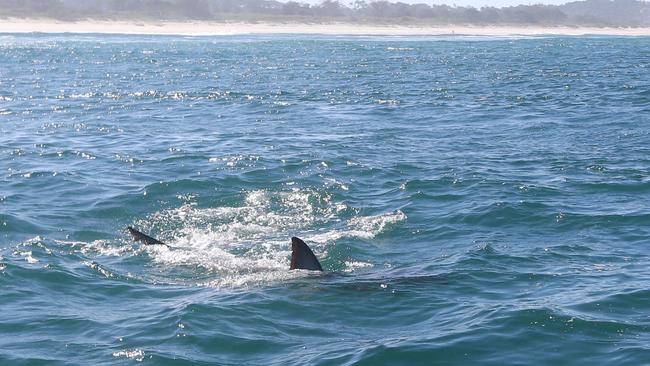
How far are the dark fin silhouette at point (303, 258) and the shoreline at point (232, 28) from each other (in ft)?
350

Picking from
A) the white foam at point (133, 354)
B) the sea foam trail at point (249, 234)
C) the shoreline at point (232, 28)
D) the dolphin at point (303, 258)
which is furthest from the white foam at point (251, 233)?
the shoreline at point (232, 28)

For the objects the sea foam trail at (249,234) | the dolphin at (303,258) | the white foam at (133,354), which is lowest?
the sea foam trail at (249,234)

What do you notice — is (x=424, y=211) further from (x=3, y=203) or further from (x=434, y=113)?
(x=434, y=113)

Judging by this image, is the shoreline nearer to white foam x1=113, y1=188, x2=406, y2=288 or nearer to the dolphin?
white foam x1=113, y1=188, x2=406, y2=288

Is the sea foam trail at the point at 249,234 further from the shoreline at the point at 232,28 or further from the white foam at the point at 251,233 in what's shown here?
the shoreline at the point at 232,28

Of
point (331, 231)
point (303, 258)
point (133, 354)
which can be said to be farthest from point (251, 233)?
point (133, 354)

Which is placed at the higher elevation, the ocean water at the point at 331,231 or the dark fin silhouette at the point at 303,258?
the dark fin silhouette at the point at 303,258

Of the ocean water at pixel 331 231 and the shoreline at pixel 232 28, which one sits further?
the shoreline at pixel 232 28

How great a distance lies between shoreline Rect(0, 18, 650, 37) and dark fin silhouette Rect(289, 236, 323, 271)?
107 m

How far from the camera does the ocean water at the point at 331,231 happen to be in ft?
34.7

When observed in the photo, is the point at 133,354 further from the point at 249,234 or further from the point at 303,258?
the point at 249,234

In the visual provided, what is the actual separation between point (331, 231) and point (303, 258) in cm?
311

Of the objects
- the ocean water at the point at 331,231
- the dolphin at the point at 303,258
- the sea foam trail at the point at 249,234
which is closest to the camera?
the ocean water at the point at 331,231

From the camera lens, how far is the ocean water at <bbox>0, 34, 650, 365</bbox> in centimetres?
1057
